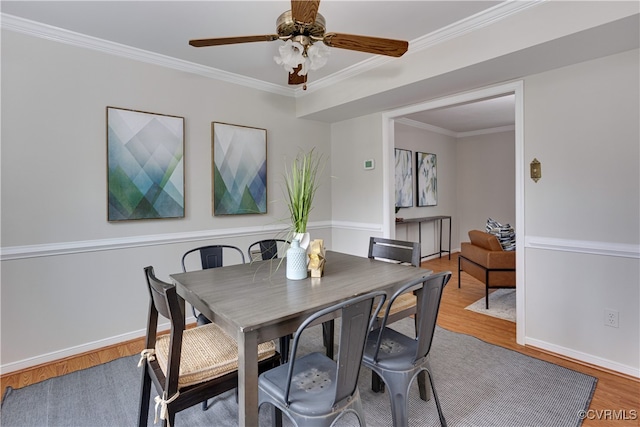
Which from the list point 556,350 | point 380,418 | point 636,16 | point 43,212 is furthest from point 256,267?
point 636,16

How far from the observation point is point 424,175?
19.5 feet

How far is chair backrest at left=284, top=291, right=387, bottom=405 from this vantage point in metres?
1.17

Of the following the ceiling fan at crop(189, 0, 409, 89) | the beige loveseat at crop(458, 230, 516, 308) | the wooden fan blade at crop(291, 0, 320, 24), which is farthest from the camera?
the beige loveseat at crop(458, 230, 516, 308)

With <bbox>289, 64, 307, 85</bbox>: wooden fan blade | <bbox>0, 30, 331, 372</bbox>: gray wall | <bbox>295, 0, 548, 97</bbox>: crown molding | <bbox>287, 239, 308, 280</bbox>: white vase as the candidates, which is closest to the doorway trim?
<bbox>295, 0, 548, 97</bbox>: crown molding

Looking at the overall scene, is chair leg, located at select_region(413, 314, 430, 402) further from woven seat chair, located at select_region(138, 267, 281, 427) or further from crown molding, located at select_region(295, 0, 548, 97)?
crown molding, located at select_region(295, 0, 548, 97)

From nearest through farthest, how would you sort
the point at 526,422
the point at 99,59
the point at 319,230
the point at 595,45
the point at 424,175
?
1. the point at 526,422
2. the point at 595,45
3. the point at 99,59
4. the point at 319,230
5. the point at 424,175

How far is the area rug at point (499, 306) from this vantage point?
10.7ft

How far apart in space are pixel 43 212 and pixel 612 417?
3980mm

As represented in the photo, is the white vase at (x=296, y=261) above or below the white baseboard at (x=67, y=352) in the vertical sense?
above

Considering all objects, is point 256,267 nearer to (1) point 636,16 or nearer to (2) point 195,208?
(2) point 195,208

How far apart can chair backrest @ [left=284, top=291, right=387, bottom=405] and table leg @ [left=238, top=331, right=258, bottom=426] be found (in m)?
0.13

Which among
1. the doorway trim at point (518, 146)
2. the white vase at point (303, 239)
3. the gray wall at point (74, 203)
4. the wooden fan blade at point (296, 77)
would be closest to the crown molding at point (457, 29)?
the doorway trim at point (518, 146)

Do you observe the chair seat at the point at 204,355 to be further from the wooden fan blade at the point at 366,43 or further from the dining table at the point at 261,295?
the wooden fan blade at the point at 366,43

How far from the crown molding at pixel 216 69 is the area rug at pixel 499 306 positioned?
266 centimetres
